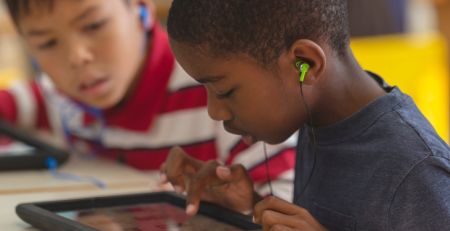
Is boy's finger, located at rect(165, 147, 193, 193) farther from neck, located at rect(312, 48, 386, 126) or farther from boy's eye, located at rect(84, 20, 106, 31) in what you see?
boy's eye, located at rect(84, 20, 106, 31)

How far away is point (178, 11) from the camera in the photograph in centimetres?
52

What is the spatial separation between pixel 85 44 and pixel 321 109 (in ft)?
1.87

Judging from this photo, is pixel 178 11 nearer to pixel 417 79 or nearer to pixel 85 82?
pixel 85 82

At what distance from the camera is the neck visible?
54 cm

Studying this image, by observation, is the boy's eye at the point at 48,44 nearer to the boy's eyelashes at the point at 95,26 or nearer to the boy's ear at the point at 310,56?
the boy's eyelashes at the point at 95,26

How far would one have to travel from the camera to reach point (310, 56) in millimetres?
503

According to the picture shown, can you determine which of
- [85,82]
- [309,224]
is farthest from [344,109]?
[85,82]

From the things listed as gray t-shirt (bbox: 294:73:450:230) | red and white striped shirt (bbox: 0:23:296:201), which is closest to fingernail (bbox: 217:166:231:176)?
gray t-shirt (bbox: 294:73:450:230)

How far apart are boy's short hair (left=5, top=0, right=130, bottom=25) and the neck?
0.62m

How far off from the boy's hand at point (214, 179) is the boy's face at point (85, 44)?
396 mm

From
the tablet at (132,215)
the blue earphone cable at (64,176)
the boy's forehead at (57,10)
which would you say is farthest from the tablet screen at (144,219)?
the boy's forehead at (57,10)

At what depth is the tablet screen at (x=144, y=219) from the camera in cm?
48

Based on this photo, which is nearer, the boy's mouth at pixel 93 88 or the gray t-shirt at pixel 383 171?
the gray t-shirt at pixel 383 171

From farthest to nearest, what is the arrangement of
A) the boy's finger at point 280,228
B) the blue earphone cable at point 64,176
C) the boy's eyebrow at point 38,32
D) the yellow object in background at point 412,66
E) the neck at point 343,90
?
the yellow object in background at point 412,66, the boy's eyebrow at point 38,32, the blue earphone cable at point 64,176, the neck at point 343,90, the boy's finger at point 280,228
